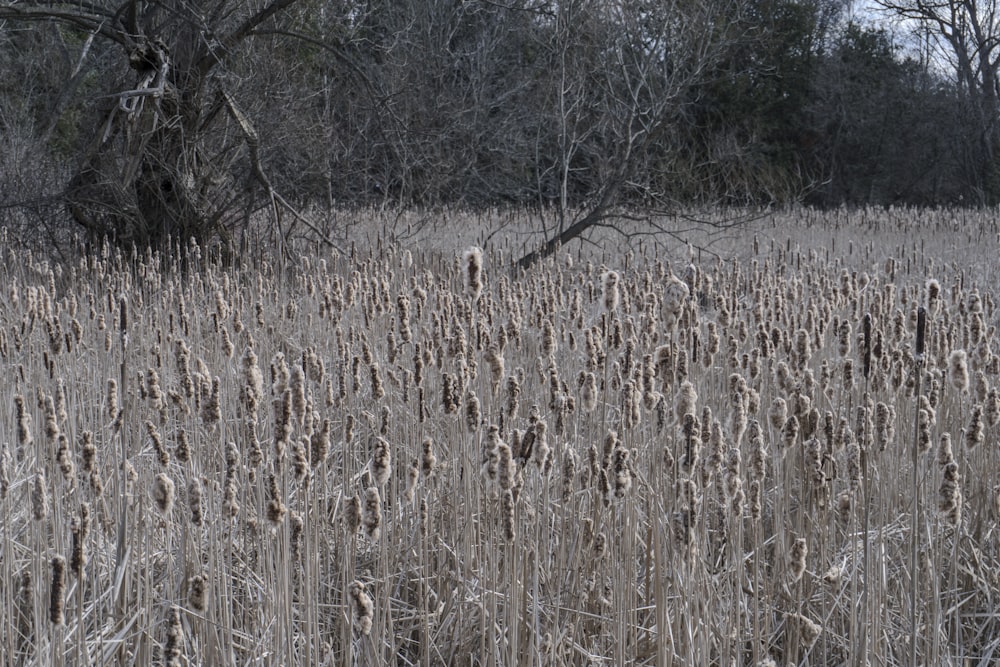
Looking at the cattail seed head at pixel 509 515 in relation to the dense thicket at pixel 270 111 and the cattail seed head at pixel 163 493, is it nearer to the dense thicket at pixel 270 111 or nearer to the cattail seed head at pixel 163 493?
the cattail seed head at pixel 163 493

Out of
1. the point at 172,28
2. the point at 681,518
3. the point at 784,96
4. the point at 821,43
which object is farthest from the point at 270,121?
the point at 821,43

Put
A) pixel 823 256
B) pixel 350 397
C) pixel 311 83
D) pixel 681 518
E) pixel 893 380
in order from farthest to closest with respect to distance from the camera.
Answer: pixel 311 83 → pixel 823 256 → pixel 350 397 → pixel 893 380 → pixel 681 518

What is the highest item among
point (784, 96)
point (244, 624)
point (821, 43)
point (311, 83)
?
point (821, 43)

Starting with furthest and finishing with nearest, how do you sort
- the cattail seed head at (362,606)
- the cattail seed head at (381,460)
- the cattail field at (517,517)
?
the cattail field at (517,517)
the cattail seed head at (381,460)
the cattail seed head at (362,606)

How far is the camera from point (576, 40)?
8641mm

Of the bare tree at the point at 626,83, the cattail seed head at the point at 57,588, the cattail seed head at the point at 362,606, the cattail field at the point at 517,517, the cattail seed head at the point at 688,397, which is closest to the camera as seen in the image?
the cattail seed head at the point at 57,588

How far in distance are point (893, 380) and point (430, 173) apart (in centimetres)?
647

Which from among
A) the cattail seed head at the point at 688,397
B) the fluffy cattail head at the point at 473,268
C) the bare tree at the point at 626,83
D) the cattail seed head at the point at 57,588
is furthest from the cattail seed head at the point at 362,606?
the bare tree at the point at 626,83

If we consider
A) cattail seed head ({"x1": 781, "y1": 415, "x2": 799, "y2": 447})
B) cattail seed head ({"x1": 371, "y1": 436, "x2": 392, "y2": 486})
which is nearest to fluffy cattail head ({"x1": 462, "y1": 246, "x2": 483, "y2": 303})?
cattail seed head ({"x1": 371, "y1": 436, "x2": 392, "y2": 486})

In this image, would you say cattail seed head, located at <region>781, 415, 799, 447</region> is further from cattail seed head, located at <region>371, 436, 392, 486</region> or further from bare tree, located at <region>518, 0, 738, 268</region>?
bare tree, located at <region>518, 0, 738, 268</region>

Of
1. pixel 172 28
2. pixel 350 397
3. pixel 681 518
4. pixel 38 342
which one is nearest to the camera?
pixel 681 518

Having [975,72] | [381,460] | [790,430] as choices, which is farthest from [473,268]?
[975,72]

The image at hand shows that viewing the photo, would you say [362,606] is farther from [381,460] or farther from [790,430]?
[790,430]

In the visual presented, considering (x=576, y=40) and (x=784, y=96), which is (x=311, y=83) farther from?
(x=784, y=96)
